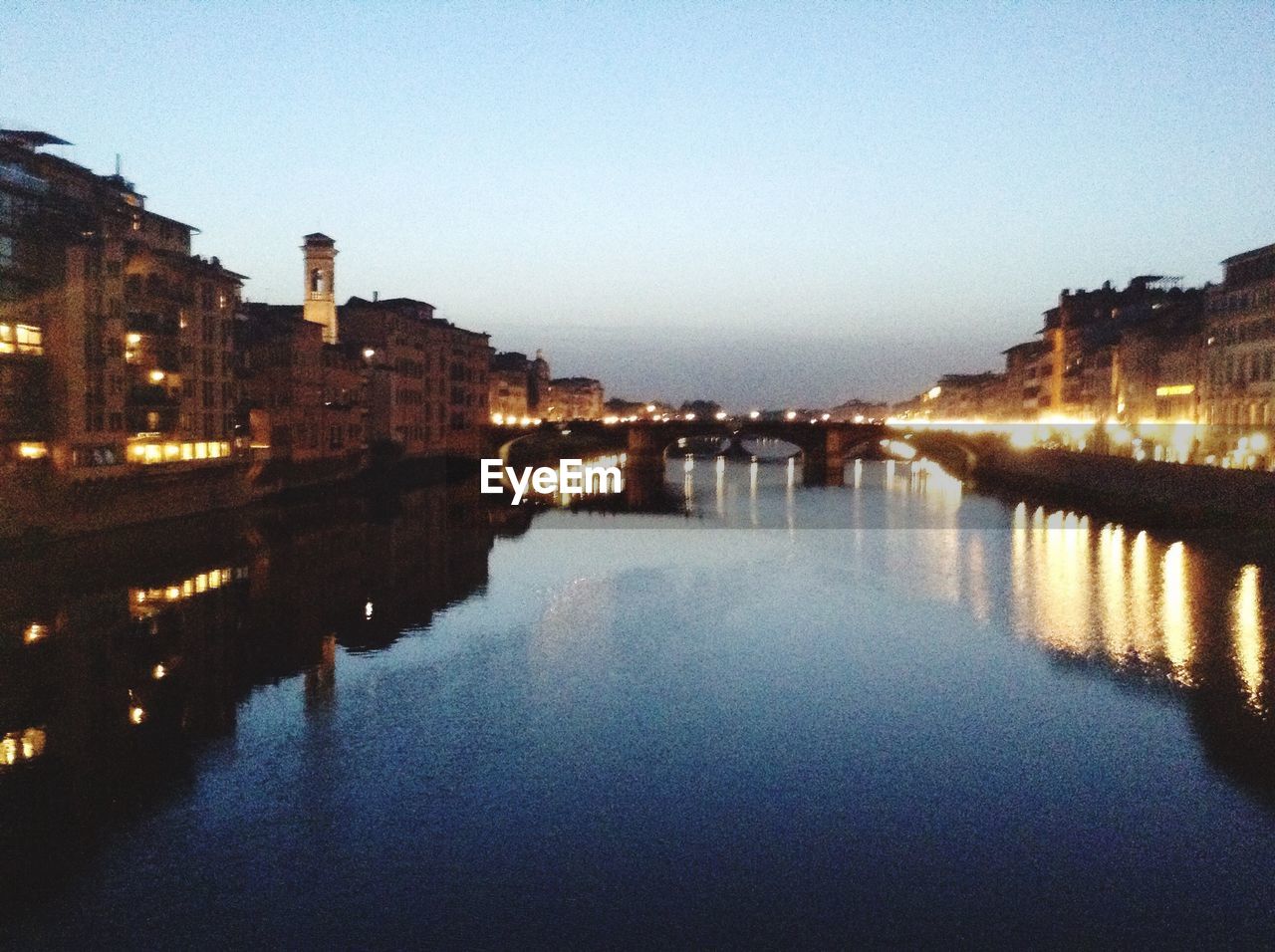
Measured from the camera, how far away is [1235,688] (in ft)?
80.0

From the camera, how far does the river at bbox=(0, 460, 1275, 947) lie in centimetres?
1408

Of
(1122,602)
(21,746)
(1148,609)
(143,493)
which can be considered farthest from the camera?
(143,493)

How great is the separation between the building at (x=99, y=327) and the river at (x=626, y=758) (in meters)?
7.16

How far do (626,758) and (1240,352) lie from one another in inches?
2265

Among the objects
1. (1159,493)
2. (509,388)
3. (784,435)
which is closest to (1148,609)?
(1159,493)

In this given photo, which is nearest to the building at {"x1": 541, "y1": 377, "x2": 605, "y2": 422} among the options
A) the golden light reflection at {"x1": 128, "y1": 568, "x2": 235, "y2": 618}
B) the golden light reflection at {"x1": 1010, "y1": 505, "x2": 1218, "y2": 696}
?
the golden light reflection at {"x1": 1010, "y1": 505, "x2": 1218, "y2": 696}

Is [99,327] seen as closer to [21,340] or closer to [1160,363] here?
[21,340]

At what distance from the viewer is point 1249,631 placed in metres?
30.2

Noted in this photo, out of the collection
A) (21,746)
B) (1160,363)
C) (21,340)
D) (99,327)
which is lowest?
(21,746)

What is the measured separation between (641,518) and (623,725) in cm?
4079

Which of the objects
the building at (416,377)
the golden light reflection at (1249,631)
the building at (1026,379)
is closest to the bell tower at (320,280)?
the building at (416,377)

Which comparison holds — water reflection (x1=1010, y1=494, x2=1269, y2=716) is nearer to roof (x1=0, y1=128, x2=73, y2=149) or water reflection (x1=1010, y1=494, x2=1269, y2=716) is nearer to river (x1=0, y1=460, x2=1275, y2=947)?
river (x1=0, y1=460, x2=1275, y2=947)

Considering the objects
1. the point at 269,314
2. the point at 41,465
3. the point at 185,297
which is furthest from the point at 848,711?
the point at 269,314

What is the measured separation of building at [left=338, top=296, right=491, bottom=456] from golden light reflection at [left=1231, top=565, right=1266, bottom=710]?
56.9 metres
